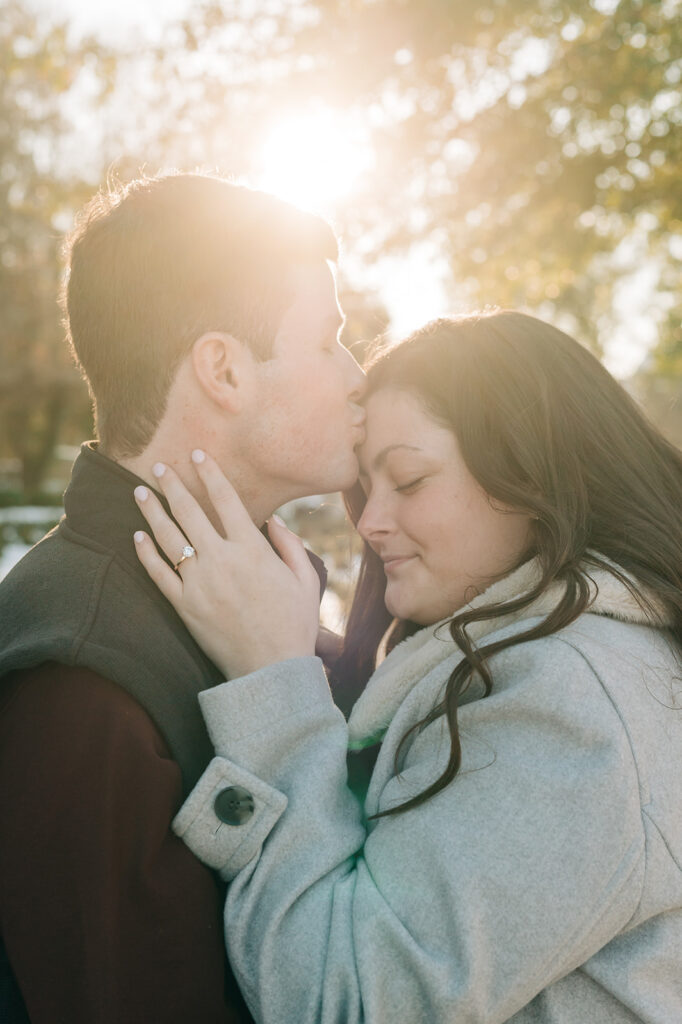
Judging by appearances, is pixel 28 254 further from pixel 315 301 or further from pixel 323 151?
pixel 315 301

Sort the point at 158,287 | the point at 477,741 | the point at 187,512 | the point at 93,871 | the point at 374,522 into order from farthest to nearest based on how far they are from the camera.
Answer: the point at 374,522 → the point at 158,287 → the point at 187,512 → the point at 477,741 → the point at 93,871

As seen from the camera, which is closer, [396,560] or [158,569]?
[158,569]

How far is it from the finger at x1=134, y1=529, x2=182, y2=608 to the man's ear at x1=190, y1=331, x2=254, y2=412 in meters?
0.44

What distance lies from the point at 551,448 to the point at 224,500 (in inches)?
36.1

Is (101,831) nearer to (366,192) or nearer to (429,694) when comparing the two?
(429,694)

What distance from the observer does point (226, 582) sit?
2.21 metres

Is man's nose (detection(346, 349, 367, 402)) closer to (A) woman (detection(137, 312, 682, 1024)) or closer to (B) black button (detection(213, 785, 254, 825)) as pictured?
(A) woman (detection(137, 312, 682, 1024))

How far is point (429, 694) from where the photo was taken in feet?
7.37

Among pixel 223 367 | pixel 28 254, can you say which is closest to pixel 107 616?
pixel 223 367

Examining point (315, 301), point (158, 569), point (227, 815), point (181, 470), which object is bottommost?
point (227, 815)

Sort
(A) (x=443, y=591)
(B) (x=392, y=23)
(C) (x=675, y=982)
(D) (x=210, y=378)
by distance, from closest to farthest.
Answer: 1. (C) (x=675, y=982)
2. (D) (x=210, y=378)
3. (A) (x=443, y=591)
4. (B) (x=392, y=23)

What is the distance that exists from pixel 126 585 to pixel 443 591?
3.17 feet

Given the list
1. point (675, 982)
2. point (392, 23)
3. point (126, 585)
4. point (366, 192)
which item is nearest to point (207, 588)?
point (126, 585)

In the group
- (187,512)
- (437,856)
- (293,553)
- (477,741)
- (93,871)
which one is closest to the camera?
(93,871)
